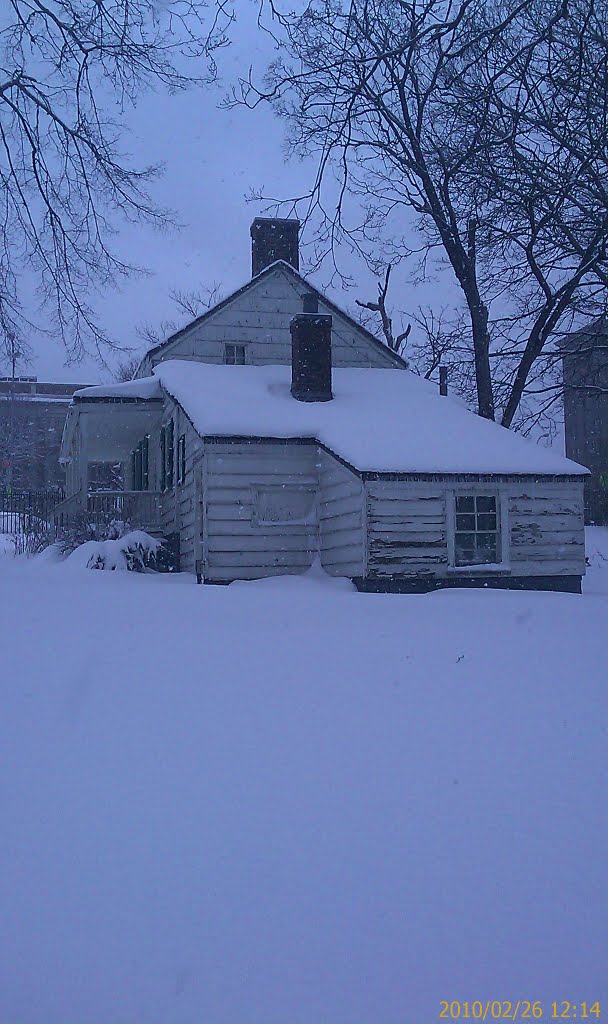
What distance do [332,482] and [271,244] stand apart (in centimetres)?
1058

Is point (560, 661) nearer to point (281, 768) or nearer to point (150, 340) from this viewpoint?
point (281, 768)

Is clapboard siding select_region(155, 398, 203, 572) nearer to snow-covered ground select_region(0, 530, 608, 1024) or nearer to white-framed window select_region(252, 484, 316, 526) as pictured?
white-framed window select_region(252, 484, 316, 526)

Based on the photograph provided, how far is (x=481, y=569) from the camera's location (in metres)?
16.6

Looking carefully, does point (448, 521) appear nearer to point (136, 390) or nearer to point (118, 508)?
point (118, 508)

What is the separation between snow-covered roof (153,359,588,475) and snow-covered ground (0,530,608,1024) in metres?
9.10

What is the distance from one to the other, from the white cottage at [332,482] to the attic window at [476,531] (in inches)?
1.1

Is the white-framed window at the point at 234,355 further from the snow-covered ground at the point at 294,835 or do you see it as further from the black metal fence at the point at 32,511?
the snow-covered ground at the point at 294,835

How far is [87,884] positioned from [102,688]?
2.91 m

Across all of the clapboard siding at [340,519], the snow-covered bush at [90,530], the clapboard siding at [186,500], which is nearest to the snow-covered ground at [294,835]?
the clapboard siding at [340,519]

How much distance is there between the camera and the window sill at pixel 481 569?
53.8 feet

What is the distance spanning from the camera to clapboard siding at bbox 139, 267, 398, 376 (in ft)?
76.2

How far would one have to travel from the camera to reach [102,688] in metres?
6.45

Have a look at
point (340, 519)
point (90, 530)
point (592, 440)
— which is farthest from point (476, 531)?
point (592, 440)

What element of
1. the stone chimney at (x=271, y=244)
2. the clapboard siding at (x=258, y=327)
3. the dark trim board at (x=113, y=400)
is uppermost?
the stone chimney at (x=271, y=244)
